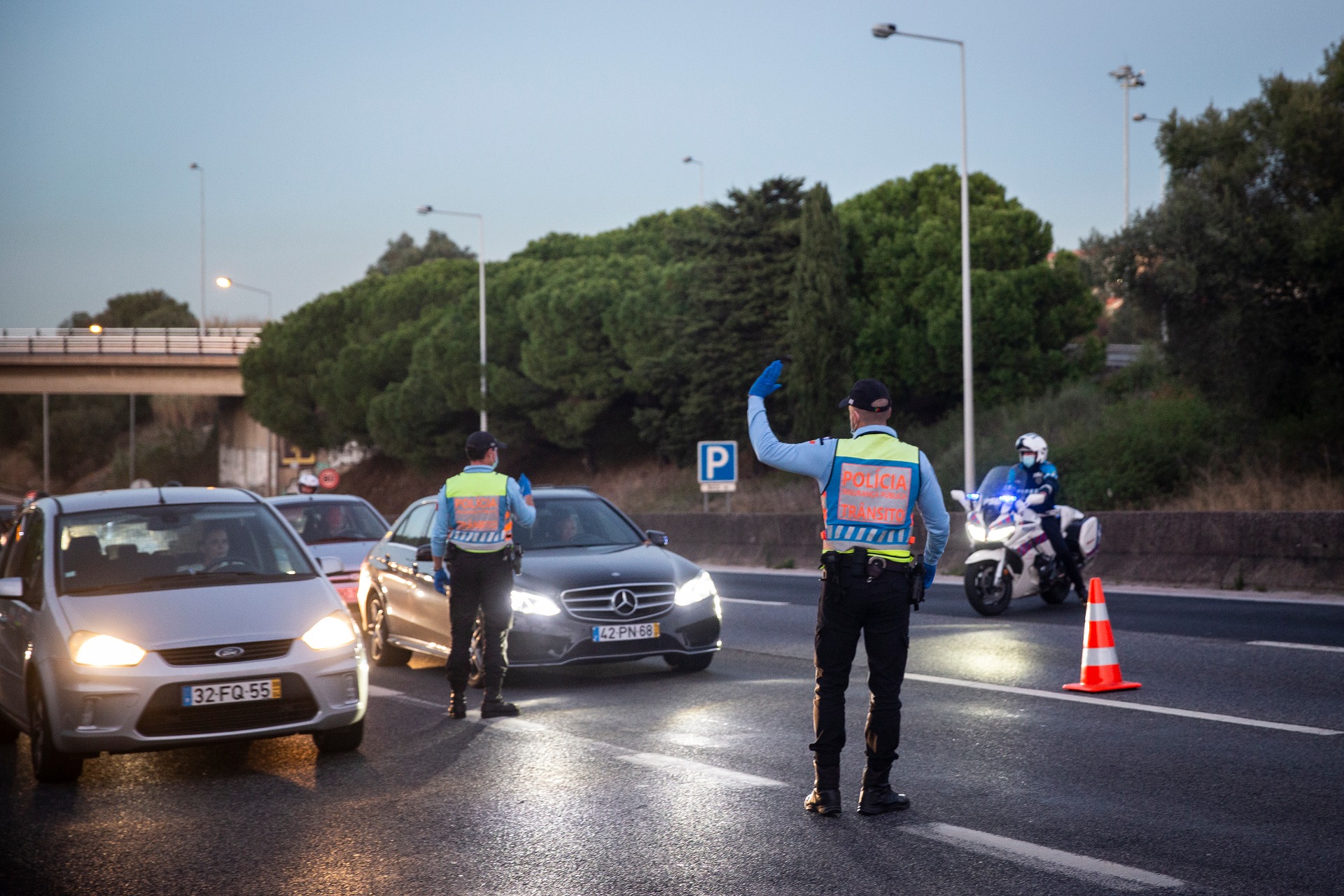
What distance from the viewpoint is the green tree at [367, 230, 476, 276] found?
12025cm

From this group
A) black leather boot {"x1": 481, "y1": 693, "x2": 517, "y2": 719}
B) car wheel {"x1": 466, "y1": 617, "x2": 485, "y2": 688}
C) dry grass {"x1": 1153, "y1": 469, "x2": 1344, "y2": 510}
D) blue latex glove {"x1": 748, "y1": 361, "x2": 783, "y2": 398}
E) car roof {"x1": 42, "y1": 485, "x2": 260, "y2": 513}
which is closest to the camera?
blue latex glove {"x1": 748, "y1": 361, "x2": 783, "y2": 398}

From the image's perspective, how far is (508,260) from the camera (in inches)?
2564

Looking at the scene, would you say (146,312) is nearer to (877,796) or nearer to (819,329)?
(819,329)

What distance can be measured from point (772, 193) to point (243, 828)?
38.6 metres

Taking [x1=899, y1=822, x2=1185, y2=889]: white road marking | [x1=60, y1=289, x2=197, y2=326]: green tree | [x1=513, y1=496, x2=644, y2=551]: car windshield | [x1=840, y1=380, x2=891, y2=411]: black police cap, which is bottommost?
[x1=899, y1=822, x2=1185, y2=889]: white road marking

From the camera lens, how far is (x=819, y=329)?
39938mm

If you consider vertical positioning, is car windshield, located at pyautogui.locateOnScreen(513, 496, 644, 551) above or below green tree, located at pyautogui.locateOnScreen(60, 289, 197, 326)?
below

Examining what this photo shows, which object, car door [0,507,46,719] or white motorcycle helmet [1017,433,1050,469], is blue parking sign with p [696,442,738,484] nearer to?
white motorcycle helmet [1017,433,1050,469]

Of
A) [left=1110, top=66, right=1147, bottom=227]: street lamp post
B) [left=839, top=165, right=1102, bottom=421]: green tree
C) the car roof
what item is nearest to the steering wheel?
the car roof

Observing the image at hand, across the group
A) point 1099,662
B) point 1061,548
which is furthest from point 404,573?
point 1061,548

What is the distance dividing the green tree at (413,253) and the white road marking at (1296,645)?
10768 cm

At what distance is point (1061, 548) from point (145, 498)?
949 centimetres

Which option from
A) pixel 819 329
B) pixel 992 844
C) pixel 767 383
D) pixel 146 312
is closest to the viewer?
pixel 992 844

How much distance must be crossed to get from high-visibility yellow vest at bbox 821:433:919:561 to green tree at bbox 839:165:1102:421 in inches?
1302
